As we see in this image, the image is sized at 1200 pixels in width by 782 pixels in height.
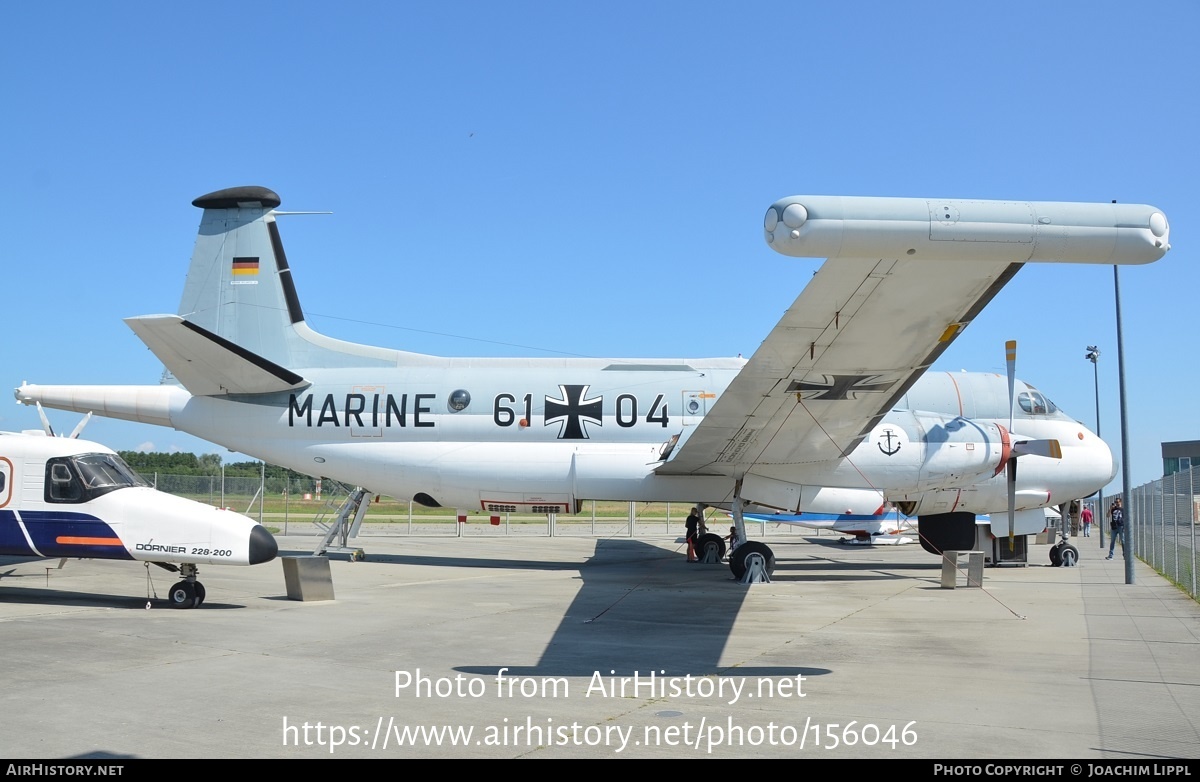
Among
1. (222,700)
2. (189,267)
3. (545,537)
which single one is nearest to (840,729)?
(222,700)

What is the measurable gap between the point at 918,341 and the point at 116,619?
1050 centimetres

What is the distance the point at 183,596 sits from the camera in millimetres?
12477

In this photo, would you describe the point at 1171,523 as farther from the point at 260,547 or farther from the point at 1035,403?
the point at 260,547

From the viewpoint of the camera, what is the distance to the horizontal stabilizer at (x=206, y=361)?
17062mm

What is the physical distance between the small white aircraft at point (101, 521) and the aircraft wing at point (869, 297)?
7372 mm

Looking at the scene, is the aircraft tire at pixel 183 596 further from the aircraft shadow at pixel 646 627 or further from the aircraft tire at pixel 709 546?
the aircraft tire at pixel 709 546

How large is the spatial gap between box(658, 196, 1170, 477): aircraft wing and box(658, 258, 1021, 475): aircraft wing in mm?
24

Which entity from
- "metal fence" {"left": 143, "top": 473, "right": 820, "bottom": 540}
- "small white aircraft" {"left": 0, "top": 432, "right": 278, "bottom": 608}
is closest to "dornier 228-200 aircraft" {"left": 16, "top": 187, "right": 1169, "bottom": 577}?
"metal fence" {"left": 143, "top": 473, "right": 820, "bottom": 540}

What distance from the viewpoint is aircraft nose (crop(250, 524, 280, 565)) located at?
481 inches

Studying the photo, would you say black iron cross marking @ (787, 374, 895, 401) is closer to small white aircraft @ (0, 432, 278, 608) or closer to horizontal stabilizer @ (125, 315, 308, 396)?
small white aircraft @ (0, 432, 278, 608)

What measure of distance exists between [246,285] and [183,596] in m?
10.5

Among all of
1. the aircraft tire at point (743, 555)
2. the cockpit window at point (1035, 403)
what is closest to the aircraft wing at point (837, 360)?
the aircraft tire at point (743, 555)

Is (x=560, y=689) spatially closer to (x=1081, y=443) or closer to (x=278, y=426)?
(x=278, y=426)

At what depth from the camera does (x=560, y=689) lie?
7637 mm
